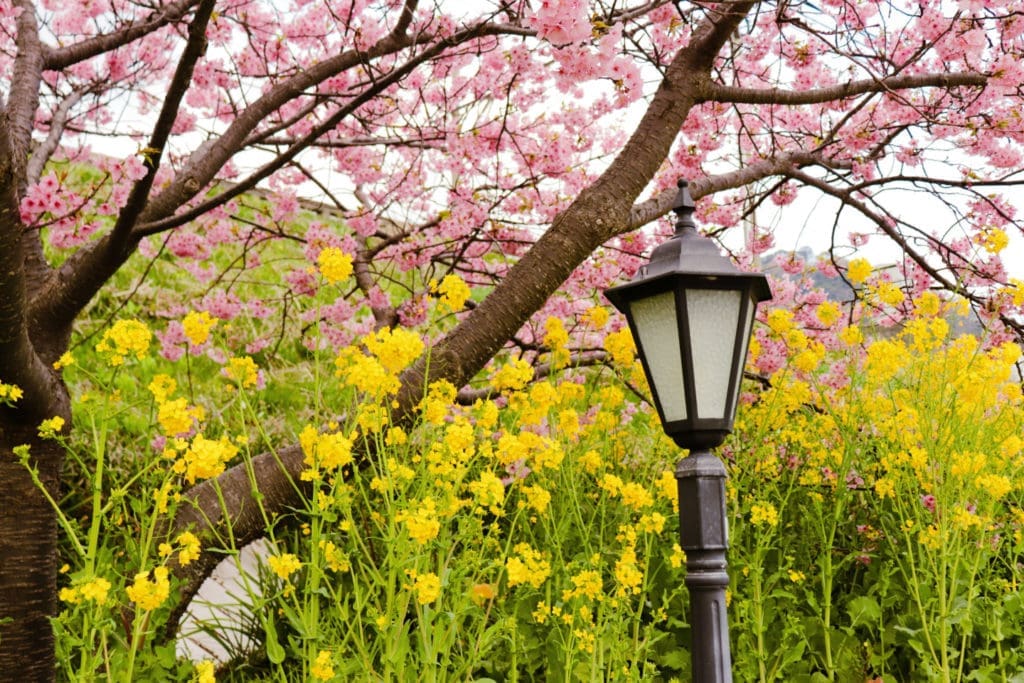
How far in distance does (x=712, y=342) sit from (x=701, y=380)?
0.11 meters

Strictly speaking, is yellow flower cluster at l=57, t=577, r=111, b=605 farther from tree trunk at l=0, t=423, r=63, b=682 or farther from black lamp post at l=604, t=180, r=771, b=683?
black lamp post at l=604, t=180, r=771, b=683

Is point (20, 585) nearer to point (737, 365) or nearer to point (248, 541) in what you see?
point (248, 541)

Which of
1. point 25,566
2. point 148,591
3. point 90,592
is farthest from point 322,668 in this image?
point 25,566

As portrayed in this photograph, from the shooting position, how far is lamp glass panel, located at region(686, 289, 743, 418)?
2229 mm

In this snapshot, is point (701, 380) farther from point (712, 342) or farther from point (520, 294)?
point (520, 294)

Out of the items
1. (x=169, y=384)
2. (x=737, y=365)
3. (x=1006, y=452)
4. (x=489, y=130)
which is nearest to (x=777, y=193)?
(x=489, y=130)

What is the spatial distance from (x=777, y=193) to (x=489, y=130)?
2126mm

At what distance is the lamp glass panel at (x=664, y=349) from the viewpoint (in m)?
2.26

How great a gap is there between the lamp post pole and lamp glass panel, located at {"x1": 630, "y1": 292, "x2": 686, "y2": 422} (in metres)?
0.16

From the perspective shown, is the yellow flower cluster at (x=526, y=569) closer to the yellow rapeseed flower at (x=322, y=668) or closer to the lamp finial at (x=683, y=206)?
the yellow rapeseed flower at (x=322, y=668)

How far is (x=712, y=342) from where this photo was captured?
2.25 m

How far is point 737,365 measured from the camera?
7.44 feet

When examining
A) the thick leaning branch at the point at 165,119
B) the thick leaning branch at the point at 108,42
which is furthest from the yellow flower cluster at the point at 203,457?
the thick leaning branch at the point at 108,42

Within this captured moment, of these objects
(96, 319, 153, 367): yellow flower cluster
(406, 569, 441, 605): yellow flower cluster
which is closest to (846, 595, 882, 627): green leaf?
(406, 569, 441, 605): yellow flower cluster
